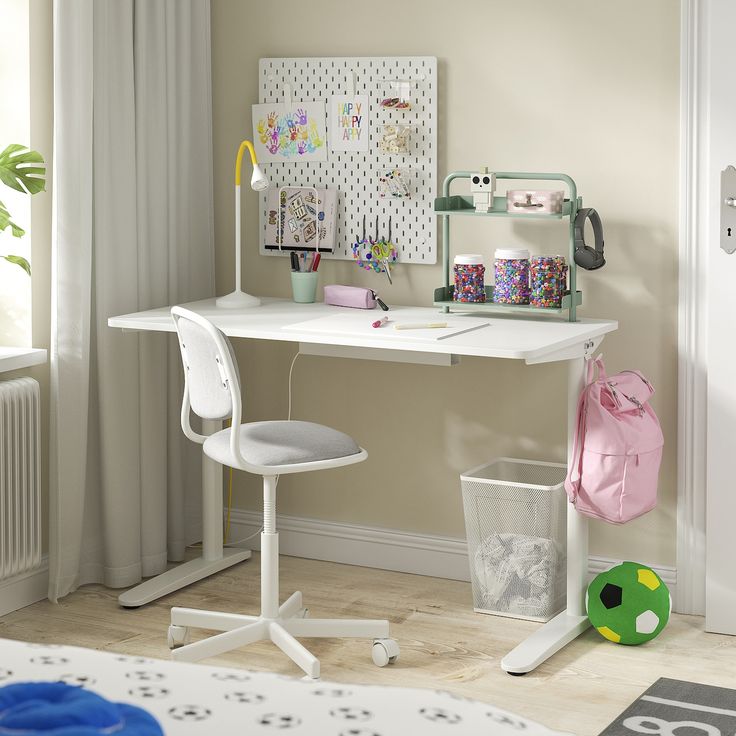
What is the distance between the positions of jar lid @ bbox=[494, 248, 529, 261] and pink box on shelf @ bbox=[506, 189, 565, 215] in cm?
10

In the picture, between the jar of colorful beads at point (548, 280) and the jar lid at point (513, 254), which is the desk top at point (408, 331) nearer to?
the jar of colorful beads at point (548, 280)

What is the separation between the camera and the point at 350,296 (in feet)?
11.1

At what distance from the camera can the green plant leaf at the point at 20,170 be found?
300 centimetres

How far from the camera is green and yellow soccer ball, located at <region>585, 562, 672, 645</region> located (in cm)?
295

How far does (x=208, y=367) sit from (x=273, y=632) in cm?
67

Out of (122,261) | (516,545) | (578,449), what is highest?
(122,261)

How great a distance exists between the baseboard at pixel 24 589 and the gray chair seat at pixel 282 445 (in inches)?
30.3

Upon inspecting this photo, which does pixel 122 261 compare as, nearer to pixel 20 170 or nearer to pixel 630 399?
pixel 20 170

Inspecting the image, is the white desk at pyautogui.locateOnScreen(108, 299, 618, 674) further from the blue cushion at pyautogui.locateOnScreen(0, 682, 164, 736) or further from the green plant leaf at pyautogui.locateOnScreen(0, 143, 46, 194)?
the blue cushion at pyautogui.locateOnScreen(0, 682, 164, 736)

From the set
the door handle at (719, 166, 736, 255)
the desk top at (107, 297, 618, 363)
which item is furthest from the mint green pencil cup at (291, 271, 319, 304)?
the door handle at (719, 166, 736, 255)

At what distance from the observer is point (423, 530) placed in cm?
360

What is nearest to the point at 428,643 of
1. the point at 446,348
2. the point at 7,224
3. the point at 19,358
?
the point at 446,348

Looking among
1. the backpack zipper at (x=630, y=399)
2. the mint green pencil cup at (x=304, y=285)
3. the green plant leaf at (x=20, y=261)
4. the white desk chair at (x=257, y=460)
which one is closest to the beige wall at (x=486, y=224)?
the mint green pencil cup at (x=304, y=285)

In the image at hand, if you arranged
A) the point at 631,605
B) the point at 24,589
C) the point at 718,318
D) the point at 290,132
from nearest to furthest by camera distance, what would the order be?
the point at 631,605, the point at 718,318, the point at 24,589, the point at 290,132
